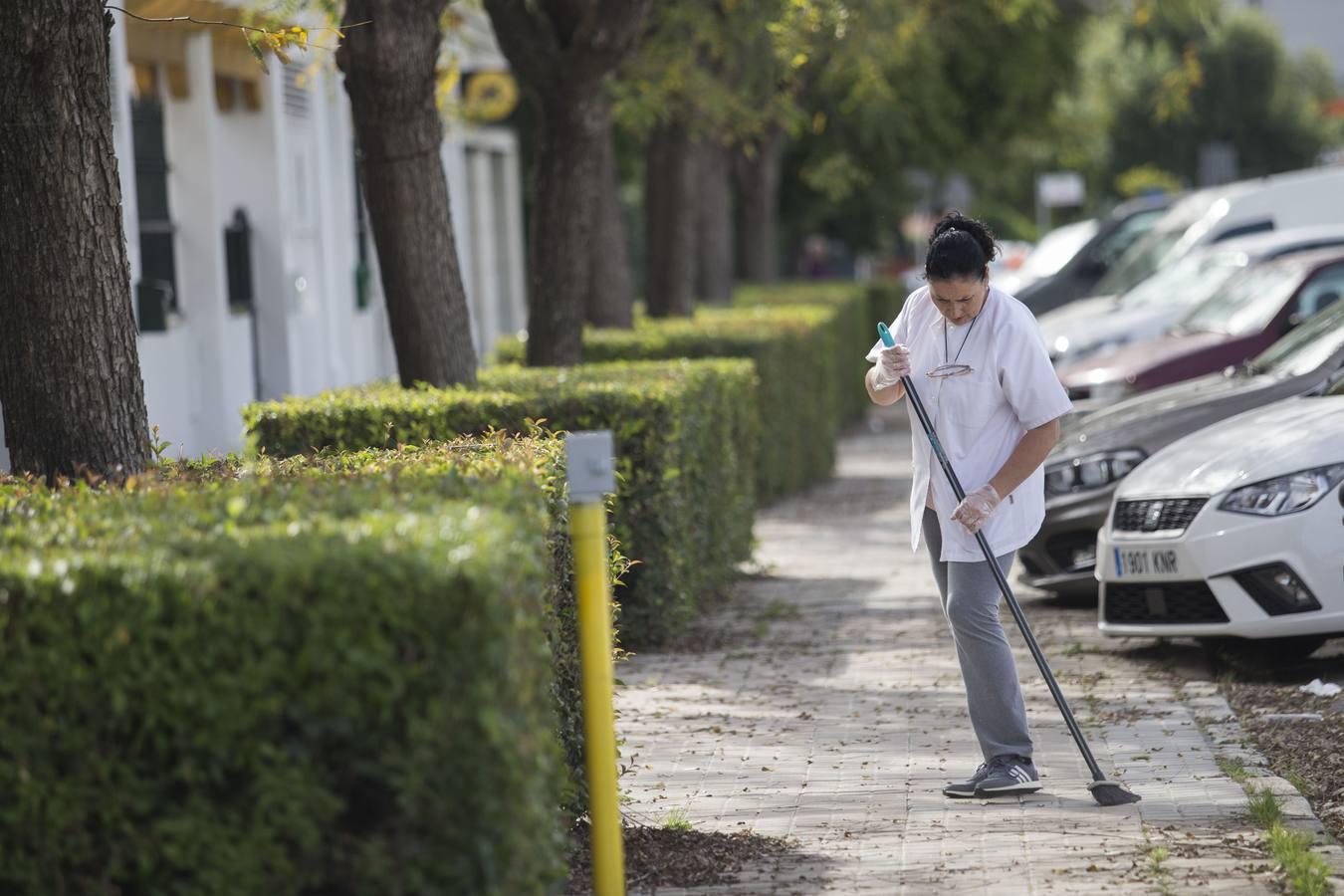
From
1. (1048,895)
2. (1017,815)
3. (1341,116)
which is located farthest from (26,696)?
(1341,116)

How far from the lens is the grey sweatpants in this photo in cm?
648

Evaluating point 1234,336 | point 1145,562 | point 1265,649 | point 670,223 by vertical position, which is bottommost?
point 1265,649

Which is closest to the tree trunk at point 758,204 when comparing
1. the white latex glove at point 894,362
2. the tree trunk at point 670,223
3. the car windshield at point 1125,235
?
the car windshield at point 1125,235

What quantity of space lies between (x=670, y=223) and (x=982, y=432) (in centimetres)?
1305

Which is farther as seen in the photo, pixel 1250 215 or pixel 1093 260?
pixel 1093 260

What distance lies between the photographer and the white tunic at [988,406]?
Answer: 252 inches

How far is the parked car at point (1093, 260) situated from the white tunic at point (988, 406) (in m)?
16.9

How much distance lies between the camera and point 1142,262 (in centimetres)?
2086

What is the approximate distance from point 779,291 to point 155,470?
19.7 metres

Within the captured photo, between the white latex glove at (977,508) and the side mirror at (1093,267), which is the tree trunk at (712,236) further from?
the white latex glove at (977,508)

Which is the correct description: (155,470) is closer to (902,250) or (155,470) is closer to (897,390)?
(897,390)

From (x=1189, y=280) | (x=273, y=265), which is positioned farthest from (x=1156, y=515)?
(x=273, y=265)

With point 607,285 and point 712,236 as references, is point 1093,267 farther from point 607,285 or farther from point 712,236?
point 607,285

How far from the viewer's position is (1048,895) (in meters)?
5.29
